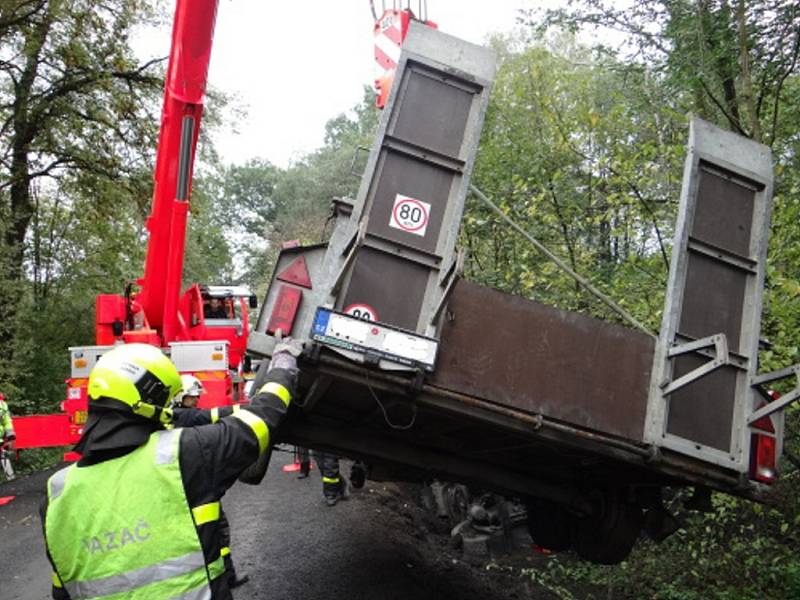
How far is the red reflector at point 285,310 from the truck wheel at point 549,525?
2.52 m

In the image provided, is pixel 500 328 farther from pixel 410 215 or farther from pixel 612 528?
pixel 612 528

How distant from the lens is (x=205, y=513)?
236cm

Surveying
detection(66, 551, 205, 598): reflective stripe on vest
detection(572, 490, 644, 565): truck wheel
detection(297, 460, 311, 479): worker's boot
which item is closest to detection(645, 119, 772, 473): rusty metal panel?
detection(572, 490, 644, 565): truck wheel

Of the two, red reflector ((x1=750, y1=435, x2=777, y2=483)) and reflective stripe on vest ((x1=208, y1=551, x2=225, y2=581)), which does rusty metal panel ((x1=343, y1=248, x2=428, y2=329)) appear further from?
red reflector ((x1=750, y1=435, x2=777, y2=483))

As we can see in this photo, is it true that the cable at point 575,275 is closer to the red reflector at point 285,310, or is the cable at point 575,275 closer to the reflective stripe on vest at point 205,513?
the red reflector at point 285,310

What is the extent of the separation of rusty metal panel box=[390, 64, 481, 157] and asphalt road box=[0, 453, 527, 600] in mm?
3348

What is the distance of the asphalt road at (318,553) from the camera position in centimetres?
523

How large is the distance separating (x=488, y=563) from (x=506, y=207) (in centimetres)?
418

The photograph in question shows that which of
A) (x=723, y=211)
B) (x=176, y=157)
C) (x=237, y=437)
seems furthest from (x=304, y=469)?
(x=237, y=437)

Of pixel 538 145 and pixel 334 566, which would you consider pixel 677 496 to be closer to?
pixel 334 566

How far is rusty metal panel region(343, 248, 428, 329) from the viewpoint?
10.9 ft

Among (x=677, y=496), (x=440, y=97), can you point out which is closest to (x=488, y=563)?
(x=677, y=496)

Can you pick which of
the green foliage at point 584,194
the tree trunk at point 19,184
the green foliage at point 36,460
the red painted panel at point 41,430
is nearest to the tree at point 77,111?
the tree trunk at point 19,184

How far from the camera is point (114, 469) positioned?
7.72ft
